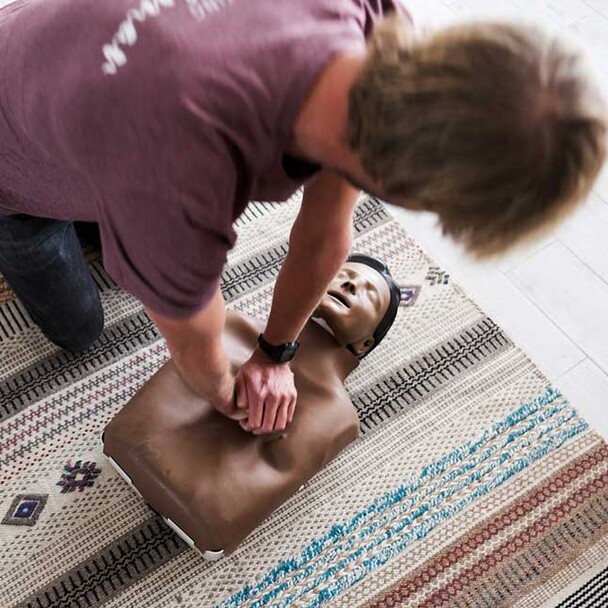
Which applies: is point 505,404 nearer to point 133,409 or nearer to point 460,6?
point 133,409

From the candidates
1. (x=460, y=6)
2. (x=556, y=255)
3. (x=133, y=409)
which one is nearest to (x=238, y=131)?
(x=133, y=409)

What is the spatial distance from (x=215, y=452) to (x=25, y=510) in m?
0.33

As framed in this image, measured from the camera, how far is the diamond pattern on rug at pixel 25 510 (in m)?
1.07

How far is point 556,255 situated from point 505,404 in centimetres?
35

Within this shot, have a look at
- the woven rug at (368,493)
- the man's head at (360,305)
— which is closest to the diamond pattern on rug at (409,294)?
the woven rug at (368,493)

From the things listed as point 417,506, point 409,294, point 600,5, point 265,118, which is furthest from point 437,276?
point 600,5

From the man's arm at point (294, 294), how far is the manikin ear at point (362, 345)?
0.17 metres

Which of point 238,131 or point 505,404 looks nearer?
point 238,131

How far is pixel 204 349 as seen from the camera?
0.81 metres

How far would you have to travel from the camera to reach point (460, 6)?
1.71 meters

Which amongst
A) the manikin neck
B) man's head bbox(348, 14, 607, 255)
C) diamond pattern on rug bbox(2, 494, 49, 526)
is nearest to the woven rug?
diamond pattern on rug bbox(2, 494, 49, 526)

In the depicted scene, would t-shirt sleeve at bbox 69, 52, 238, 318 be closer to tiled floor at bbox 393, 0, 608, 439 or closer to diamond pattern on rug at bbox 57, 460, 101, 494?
diamond pattern on rug at bbox 57, 460, 101, 494

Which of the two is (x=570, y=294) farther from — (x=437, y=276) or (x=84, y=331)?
(x=84, y=331)

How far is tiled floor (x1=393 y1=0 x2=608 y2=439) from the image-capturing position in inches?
49.6
